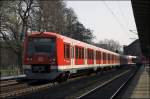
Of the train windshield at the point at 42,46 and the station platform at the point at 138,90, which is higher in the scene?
the train windshield at the point at 42,46

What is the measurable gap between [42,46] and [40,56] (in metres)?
0.68

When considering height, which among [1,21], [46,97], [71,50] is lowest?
[46,97]

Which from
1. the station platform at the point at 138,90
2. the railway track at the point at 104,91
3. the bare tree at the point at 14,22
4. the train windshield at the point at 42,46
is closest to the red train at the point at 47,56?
the train windshield at the point at 42,46

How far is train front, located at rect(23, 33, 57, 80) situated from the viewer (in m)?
23.4

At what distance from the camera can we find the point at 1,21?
167ft

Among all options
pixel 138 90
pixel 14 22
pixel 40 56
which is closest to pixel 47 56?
pixel 40 56

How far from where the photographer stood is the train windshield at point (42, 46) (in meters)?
23.9

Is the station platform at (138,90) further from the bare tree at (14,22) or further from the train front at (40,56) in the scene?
the bare tree at (14,22)

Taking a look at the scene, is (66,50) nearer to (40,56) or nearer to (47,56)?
(47,56)

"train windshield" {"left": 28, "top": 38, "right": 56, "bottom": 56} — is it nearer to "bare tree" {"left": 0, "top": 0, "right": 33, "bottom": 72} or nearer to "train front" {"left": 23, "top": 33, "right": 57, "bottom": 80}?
"train front" {"left": 23, "top": 33, "right": 57, "bottom": 80}

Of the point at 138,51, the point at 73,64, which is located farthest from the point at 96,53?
the point at 138,51

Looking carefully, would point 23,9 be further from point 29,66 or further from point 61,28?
point 29,66

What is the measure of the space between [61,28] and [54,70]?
1533 inches

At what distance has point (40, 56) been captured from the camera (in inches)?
932
